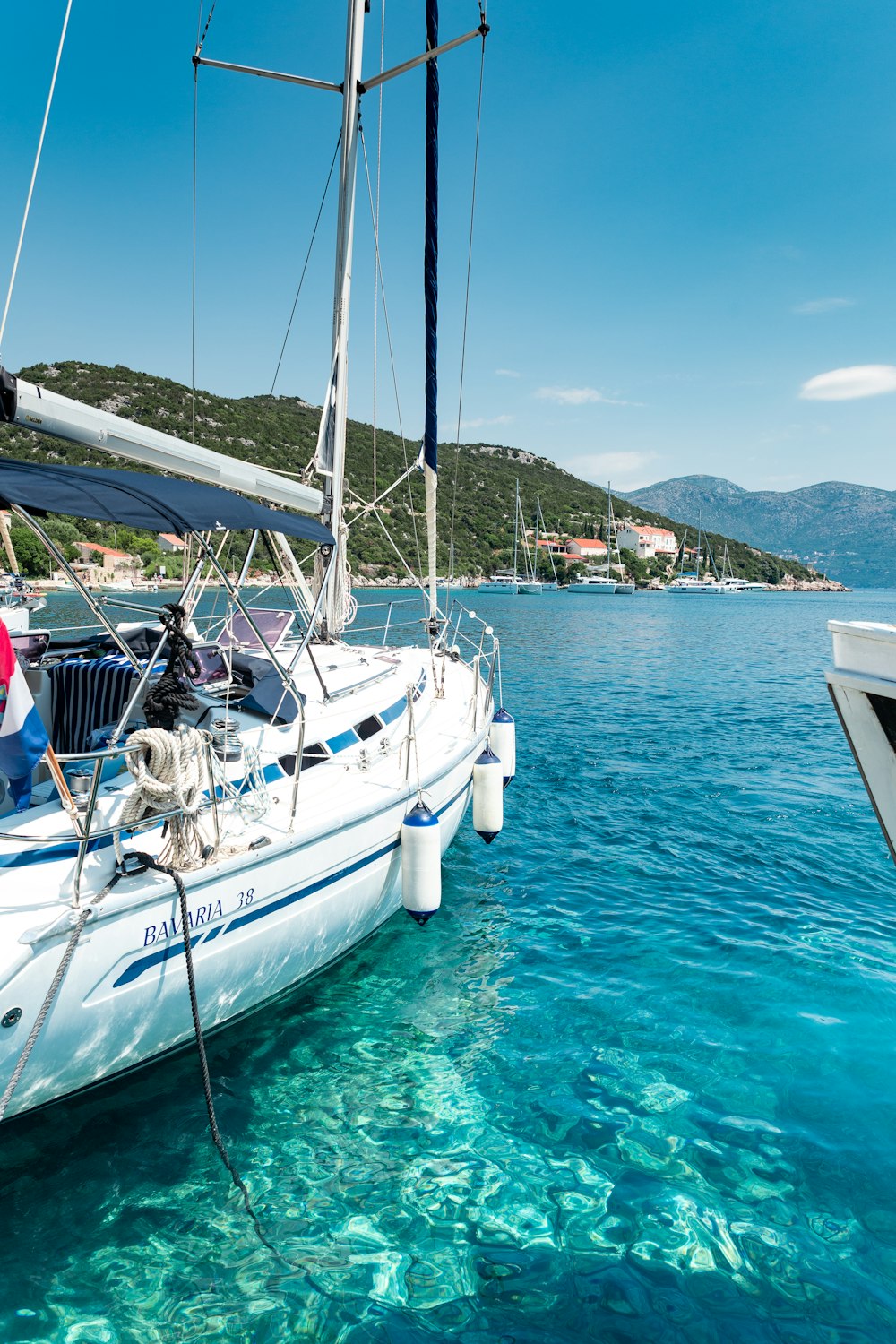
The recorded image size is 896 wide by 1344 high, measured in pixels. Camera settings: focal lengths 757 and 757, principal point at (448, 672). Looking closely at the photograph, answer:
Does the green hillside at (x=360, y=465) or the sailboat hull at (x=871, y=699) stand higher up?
the green hillside at (x=360, y=465)

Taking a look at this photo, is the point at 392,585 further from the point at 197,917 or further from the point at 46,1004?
the point at 46,1004

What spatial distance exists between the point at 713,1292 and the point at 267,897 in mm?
3025

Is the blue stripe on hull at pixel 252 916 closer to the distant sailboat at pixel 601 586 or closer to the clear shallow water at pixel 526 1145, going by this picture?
the clear shallow water at pixel 526 1145

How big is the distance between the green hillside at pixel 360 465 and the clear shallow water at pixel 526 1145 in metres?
23.5

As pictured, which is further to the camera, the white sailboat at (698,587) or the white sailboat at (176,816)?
the white sailboat at (698,587)

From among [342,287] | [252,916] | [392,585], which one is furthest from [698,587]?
[252,916]

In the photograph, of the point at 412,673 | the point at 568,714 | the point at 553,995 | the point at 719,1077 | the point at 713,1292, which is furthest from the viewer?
the point at 568,714

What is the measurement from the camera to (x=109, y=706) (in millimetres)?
6020

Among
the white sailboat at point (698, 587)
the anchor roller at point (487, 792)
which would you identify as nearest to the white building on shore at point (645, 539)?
the white sailboat at point (698, 587)

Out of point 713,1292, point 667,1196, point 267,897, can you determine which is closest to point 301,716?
point 267,897

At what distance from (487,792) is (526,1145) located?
394cm

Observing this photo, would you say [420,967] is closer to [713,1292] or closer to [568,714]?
[713,1292]

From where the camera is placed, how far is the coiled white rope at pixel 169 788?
4230 millimetres

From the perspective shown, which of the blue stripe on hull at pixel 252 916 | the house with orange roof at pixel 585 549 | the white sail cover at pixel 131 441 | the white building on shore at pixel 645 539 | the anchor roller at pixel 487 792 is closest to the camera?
the blue stripe on hull at pixel 252 916
